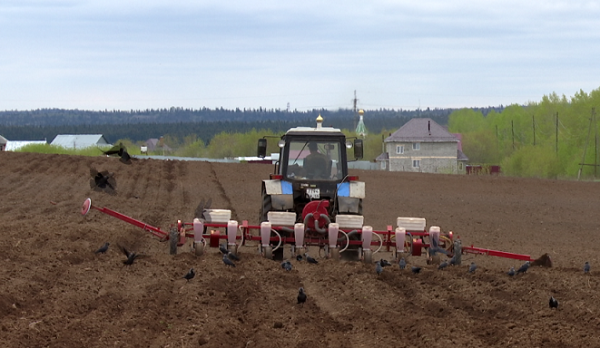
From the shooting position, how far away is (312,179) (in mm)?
13859

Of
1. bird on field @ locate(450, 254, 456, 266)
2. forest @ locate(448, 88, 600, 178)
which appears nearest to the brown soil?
bird on field @ locate(450, 254, 456, 266)

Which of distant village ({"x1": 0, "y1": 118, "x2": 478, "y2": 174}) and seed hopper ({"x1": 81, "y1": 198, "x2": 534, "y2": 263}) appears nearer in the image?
seed hopper ({"x1": 81, "y1": 198, "x2": 534, "y2": 263})

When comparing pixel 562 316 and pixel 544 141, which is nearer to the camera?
Answer: pixel 562 316

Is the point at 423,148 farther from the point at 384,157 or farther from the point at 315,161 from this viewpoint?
the point at 315,161

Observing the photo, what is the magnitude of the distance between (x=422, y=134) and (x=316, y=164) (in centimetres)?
6654

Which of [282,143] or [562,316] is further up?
[282,143]

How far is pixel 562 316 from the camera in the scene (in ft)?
27.2

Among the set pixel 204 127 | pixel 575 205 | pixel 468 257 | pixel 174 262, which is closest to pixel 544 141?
pixel 575 205

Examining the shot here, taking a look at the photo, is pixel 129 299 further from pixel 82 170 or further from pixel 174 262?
pixel 82 170

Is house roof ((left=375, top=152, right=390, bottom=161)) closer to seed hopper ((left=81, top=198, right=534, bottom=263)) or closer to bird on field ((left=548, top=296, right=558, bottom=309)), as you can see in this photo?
seed hopper ((left=81, top=198, right=534, bottom=263))

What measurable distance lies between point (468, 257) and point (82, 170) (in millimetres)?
22533

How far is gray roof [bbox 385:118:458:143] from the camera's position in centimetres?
7900

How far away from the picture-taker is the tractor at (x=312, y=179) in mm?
13453

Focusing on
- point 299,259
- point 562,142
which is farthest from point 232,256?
point 562,142
